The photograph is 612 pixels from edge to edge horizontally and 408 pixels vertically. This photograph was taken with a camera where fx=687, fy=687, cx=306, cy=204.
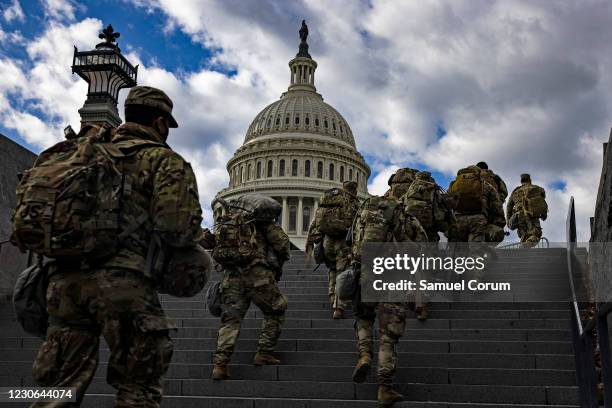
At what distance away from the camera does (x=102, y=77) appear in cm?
1289

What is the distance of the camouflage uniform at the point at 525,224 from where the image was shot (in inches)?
606

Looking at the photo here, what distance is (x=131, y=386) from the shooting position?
11.0 feet

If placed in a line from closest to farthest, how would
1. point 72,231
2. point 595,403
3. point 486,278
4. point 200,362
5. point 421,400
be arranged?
1. point 72,231
2. point 595,403
3. point 421,400
4. point 200,362
5. point 486,278

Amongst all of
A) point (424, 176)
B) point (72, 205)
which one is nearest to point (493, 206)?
point (424, 176)

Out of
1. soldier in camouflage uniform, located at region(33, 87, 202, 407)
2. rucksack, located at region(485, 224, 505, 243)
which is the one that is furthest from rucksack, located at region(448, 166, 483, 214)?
soldier in camouflage uniform, located at region(33, 87, 202, 407)

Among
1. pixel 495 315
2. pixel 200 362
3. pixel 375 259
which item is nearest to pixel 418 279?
pixel 495 315

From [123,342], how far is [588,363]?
2827 millimetres

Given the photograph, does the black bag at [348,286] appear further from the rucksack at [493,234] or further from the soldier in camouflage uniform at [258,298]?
the rucksack at [493,234]

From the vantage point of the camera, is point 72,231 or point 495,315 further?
point 495,315

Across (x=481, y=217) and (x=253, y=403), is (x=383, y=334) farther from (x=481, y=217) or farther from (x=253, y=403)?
(x=481, y=217)


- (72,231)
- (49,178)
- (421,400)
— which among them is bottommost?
(421,400)

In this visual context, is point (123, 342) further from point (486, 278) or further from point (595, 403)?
point (486, 278)

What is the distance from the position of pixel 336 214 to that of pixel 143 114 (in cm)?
547

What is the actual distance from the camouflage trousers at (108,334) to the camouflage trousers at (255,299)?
11.0 ft
